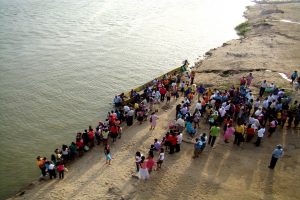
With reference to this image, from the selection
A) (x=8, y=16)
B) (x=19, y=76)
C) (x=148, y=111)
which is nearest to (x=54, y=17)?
(x=8, y=16)

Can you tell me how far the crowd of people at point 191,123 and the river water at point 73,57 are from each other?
2.31 m

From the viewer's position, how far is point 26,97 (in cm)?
2586

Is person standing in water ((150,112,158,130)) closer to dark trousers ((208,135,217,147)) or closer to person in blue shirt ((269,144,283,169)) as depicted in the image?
dark trousers ((208,135,217,147))

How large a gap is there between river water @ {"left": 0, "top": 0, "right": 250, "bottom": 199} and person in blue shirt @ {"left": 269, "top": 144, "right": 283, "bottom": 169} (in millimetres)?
12246

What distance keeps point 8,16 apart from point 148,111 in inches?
1361

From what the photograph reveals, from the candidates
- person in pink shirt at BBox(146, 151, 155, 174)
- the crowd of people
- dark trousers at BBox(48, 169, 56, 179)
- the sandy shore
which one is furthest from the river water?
person in pink shirt at BBox(146, 151, 155, 174)

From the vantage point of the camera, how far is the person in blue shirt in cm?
1576

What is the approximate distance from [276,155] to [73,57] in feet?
81.5

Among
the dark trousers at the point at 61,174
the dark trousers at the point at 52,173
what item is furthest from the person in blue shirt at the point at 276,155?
the dark trousers at the point at 52,173

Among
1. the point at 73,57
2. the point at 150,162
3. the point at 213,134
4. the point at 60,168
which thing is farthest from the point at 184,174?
the point at 73,57

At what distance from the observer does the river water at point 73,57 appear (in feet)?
69.8

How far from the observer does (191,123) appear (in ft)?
64.6

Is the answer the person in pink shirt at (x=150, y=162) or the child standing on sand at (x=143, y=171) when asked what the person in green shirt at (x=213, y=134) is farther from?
the child standing on sand at (x=143, y=171)

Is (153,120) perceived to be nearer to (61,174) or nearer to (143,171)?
(143,171)
